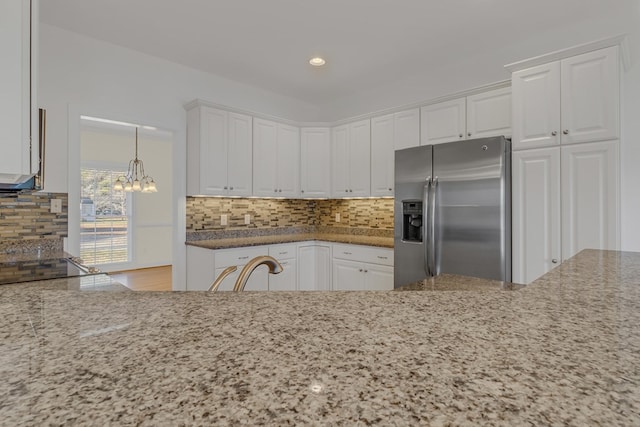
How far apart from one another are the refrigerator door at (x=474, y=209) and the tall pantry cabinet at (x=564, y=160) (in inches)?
4.6

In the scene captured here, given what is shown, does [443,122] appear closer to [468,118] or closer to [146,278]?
[468,118]

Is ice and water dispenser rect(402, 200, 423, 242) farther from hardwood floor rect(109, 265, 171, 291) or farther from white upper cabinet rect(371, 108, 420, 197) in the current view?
hardwood floor rect(109, 265, 171, 291)

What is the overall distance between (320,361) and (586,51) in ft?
9.55

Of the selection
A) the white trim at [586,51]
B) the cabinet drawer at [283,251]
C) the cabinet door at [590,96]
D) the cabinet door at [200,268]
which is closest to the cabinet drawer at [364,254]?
the cabinet drawer at [283,251]

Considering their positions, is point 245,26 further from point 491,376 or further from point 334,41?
point 491,376

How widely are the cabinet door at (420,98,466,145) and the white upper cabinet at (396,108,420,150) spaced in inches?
2.2

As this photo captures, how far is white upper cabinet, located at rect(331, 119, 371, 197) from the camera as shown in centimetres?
397

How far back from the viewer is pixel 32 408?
314 mm

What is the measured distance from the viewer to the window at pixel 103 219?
623cm

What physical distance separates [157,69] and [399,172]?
2603 millimetres

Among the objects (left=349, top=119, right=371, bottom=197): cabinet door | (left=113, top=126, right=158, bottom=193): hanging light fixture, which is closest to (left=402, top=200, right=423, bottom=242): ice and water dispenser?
(left=349, top=119, right=371, bottom=197): cabinet door

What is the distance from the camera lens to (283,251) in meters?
3.74

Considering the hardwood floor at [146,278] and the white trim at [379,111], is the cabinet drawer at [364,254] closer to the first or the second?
the white trim at [379,111]

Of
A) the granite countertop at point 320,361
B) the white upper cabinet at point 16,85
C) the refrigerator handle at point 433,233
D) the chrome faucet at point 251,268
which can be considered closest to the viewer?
the granite countertop at point 320,361
